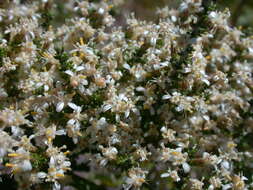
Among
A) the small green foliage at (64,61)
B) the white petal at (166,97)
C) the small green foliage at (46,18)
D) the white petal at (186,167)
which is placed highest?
the small green foliage at (46,18)

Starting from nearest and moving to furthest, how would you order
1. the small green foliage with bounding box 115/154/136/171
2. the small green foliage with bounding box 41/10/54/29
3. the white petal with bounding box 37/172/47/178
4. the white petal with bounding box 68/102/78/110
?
the white petal with bounding box 37/172/47/178 → the white petal with bounding box 68/102/78/110 → the small green foliage with bounding box 115/154/136/171 → the small green foliage with bounding box 41/10/54/29

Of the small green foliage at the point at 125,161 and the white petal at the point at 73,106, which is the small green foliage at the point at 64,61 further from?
the small green foliage at the point at 125,161

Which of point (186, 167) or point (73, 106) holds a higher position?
point (73, 106)

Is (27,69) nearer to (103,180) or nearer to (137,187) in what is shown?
(137,187)

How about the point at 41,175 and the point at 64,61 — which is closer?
the point at 41,175

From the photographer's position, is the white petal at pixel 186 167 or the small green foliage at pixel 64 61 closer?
the small green foliage at pixel 64 61

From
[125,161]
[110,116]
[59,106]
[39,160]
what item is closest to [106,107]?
[110,116]

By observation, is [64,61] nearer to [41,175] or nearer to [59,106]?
[59,106]

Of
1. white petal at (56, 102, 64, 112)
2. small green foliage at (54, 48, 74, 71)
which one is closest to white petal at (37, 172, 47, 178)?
white petal at (56, 102, 64, 112)

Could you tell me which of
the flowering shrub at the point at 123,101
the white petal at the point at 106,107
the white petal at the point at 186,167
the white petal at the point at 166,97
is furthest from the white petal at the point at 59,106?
the white petal at the point at 186,167

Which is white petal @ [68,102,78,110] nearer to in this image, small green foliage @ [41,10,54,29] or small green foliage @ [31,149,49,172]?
small green foliage @ [31,149,49,172]
